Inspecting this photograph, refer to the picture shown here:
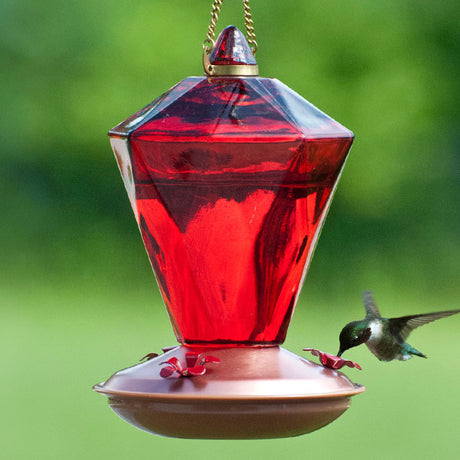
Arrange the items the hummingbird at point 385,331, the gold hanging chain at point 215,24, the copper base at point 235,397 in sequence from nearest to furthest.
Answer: the copper base at point 235,397
the gold hanging chain at point 215,24
the hummingbird at point 385,331

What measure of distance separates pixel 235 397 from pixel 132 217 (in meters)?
8.71

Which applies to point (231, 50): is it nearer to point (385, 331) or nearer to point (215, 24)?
point (215, 24)

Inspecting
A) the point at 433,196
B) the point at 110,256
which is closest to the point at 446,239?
the point at 433,196

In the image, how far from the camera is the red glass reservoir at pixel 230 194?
184 cm

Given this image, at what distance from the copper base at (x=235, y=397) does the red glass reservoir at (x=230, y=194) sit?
102 mm

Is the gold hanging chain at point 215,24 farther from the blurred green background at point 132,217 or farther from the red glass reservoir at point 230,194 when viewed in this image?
the blurred green background at point 132,217

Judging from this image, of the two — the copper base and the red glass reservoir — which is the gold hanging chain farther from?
the copper base

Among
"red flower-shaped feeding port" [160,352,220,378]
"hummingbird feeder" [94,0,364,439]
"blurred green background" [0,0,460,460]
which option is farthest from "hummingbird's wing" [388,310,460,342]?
"blurred green background" [0,0,460,460]

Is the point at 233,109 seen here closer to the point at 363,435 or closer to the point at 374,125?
the point at 374,125

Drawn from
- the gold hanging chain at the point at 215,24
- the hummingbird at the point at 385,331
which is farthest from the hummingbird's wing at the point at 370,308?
the gold hanging chain at the point at 215,24

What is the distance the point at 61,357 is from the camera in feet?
39.8

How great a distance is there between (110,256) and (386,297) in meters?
2.95

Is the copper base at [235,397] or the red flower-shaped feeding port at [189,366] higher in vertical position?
the red flower-shaped feeding port at [189,366]

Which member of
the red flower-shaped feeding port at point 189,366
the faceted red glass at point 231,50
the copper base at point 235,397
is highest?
the faceted red glass at point 231,50
